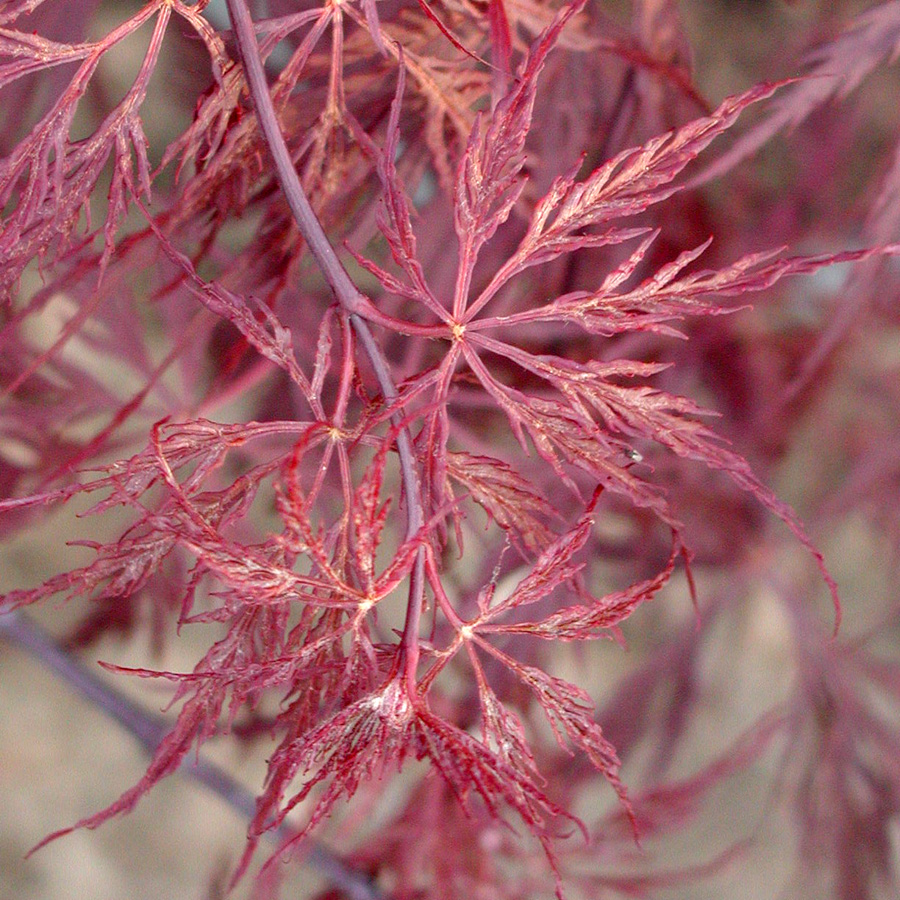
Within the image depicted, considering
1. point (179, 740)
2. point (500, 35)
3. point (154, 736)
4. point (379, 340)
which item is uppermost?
point (500, 35)

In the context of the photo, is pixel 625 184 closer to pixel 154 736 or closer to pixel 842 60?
pixel 842 60

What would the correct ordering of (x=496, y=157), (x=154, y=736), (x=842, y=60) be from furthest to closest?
(x=154, y=736) → (x=842, y=60) → (x=496, y=157)

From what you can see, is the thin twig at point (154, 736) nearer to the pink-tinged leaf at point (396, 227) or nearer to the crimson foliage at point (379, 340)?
the crimson foliage at point (379, 340)

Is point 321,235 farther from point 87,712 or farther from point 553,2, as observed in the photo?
point 87,712

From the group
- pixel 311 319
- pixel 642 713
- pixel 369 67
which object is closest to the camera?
pixel 369 67

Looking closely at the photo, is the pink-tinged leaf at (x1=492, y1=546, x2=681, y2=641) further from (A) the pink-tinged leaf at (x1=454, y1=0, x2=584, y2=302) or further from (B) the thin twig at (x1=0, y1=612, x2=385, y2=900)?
(B) the thin twig at (x1=0, y1=612, x2=385, y2=900)

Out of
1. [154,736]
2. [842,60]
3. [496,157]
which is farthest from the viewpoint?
[154,736]

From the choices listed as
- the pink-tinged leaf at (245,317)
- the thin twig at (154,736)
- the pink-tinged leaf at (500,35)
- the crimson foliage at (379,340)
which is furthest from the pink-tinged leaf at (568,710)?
the thin twig at (154,736)

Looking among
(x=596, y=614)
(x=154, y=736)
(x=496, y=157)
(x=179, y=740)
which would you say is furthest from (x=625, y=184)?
(x=154, y=736)

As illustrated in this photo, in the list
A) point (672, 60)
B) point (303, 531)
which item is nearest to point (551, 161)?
point (672, 60)
